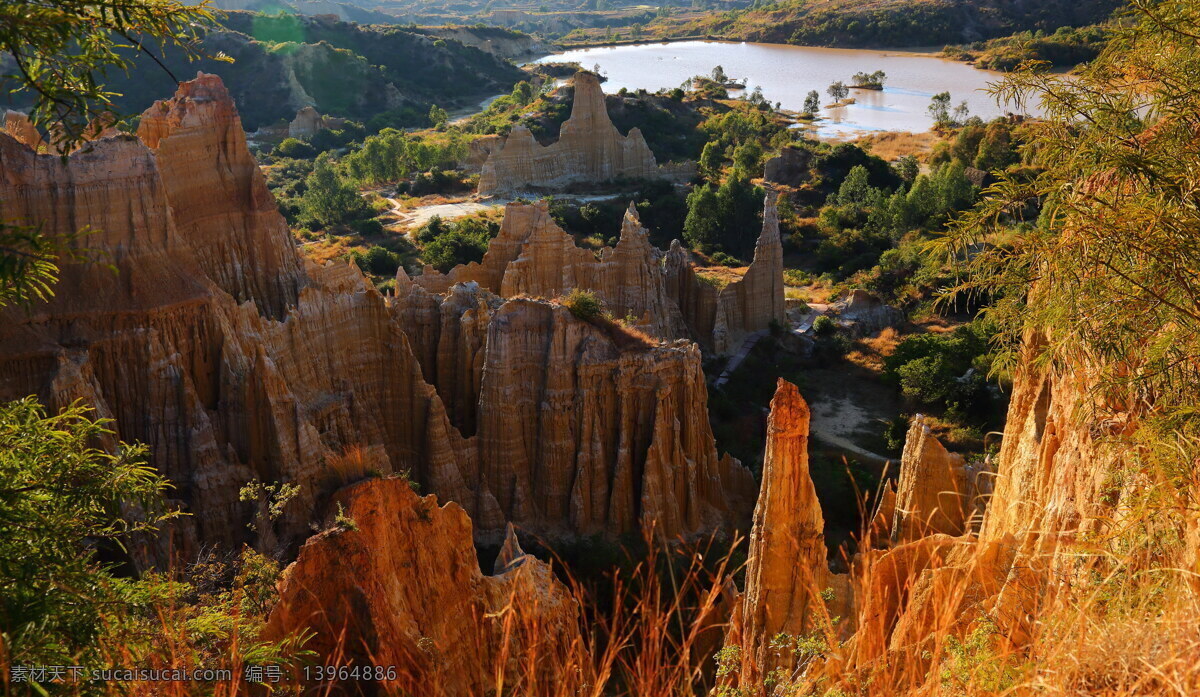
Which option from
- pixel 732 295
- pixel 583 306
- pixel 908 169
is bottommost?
pixel 732 295

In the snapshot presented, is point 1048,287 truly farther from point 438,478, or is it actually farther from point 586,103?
point 586,103

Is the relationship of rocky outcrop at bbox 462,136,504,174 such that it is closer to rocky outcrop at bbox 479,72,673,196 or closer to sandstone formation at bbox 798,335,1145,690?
rocky outcrop at bbox 479,72,673,196

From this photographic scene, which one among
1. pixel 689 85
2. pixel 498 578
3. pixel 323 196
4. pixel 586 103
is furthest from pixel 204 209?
pixel 689 85

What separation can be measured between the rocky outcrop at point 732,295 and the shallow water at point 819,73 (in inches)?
1695

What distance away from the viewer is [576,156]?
54.3 m

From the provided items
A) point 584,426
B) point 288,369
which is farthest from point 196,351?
point 584,426

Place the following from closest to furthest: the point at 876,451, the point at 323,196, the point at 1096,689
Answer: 1. the point at 1096,689
2. the point at 876,451
3. the point at 323,196

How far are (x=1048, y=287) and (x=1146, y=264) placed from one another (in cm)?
83

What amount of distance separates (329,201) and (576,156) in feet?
45.4

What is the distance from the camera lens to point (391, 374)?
18.7 m

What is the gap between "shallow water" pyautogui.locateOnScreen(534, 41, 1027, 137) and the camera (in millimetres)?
78463

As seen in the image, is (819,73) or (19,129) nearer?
(19,129)

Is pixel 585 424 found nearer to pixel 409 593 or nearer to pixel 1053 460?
pixel 409 593

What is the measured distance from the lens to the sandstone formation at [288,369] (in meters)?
14.7
